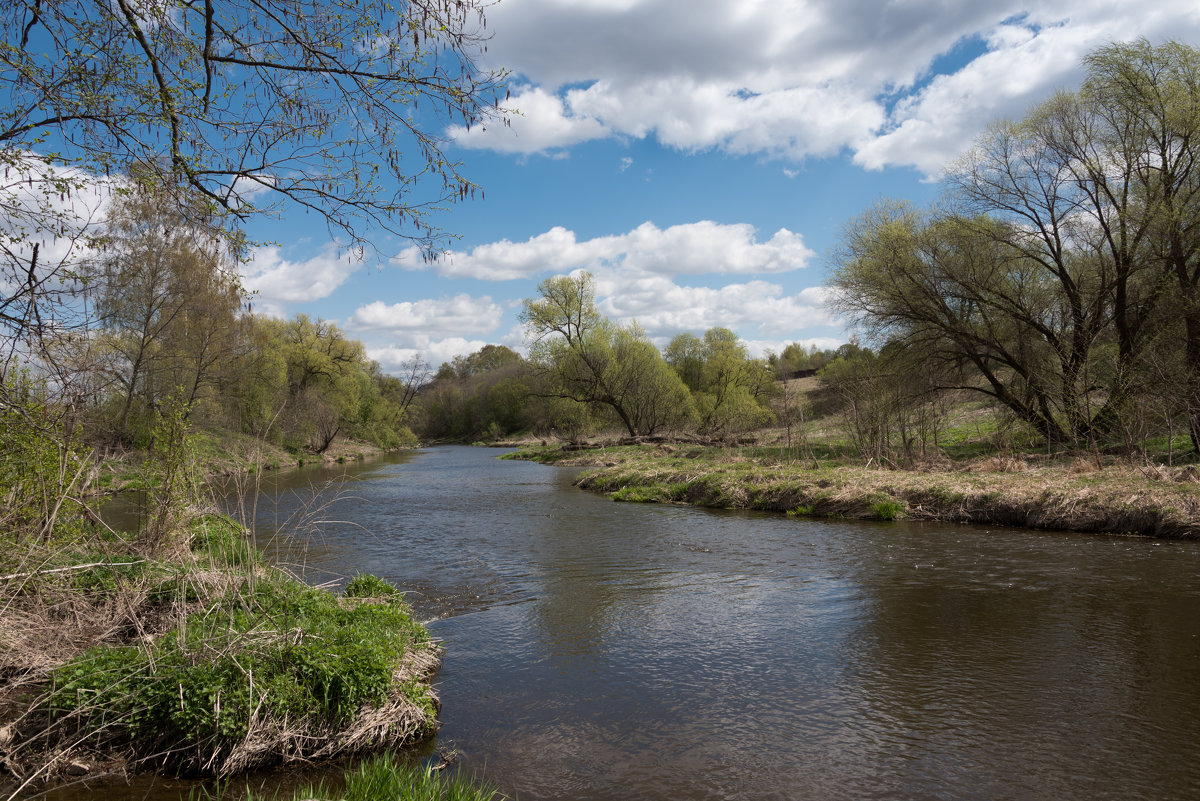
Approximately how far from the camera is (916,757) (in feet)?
17.8

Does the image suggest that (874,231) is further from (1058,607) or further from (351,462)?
(351,462)

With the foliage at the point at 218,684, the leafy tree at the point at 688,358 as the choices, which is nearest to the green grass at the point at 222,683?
the foliage at the point at 218,684

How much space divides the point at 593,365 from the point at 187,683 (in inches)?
1489

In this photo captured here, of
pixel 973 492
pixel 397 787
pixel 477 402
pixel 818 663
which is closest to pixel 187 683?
pixel 397 787

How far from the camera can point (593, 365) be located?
42.7m

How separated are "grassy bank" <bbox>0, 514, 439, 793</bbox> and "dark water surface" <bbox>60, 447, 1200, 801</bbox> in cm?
92

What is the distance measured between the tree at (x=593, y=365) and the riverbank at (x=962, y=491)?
62.2 feet

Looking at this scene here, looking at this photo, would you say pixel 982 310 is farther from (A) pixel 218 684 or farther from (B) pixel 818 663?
(A) pixel 218 684

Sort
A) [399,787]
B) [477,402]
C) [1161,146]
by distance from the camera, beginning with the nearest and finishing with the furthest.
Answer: [399,787] < [1161,146] < [477,402]

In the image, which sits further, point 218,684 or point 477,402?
point 477,402

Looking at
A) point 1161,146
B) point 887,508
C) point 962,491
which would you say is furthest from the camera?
point 1161,146

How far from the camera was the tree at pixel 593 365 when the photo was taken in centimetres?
4297

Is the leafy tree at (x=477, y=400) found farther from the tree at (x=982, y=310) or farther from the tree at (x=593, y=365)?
the tree at (x=982, y=310)

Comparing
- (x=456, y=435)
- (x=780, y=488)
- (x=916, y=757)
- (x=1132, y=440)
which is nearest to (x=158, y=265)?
(x=780, y=488)
